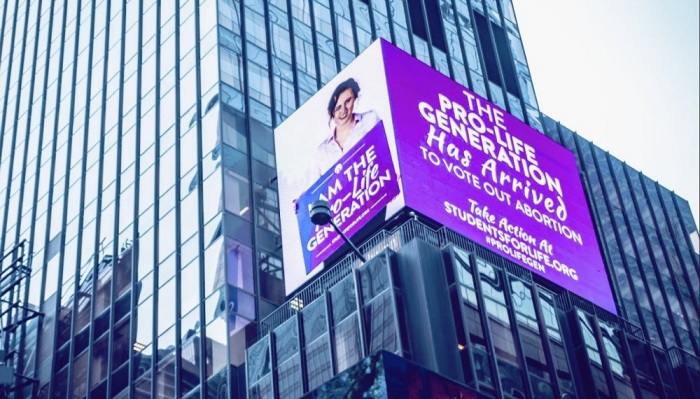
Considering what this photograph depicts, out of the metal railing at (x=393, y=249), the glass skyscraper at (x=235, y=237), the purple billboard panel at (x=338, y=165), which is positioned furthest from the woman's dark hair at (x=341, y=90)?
the metal railing at (x=393, y=249)

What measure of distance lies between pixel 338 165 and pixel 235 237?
15.7ft

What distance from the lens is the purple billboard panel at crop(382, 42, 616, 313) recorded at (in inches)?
1698

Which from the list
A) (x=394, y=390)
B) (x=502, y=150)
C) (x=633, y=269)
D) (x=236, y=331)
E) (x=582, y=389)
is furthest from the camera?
(x=633, y=269)

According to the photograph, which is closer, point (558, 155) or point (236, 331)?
point (236, 331)

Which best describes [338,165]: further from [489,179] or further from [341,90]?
[489,179]

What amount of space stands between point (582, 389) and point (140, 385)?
16.9 metres

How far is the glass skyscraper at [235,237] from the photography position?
125ft

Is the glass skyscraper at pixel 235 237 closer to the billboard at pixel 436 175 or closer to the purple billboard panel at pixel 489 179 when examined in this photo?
the billboard at pixel 436 175

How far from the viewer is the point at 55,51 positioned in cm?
6869

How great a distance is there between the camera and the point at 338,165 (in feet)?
147

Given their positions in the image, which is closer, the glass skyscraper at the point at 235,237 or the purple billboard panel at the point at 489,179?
the glass skyscraper at the point at 235,237

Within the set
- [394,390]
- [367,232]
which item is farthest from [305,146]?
[394,390]

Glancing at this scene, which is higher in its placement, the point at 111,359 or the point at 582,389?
the point at 111,359

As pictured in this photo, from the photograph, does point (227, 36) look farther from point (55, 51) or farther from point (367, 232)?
point (55, 51)
